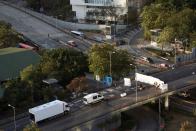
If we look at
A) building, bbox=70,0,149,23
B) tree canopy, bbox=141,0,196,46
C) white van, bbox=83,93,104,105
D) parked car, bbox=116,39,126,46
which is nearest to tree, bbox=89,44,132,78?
white van, bbox=83,93,104,105

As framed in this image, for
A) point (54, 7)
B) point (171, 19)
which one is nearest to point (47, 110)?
point (171, 19)

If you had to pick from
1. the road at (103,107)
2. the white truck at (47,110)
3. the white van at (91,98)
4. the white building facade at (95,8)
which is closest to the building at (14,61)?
the road at (103,107)

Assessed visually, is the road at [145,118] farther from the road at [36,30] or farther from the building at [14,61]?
the road at [36,30]

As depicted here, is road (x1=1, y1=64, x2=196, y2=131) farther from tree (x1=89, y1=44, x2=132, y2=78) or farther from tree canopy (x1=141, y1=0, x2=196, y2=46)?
tree canopy (x1=141, y1=0, x2=196, y2=46)

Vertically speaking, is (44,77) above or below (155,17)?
below

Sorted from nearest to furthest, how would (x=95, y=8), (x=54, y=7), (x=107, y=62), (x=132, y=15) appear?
(x=107, y=62)
(x=132, y=15)
(x=95, y=8)
(x=54, y=7)

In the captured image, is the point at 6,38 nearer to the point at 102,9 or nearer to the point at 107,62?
the point at 107,62

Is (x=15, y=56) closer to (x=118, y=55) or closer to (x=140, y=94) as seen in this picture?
(x=118, y=55)
